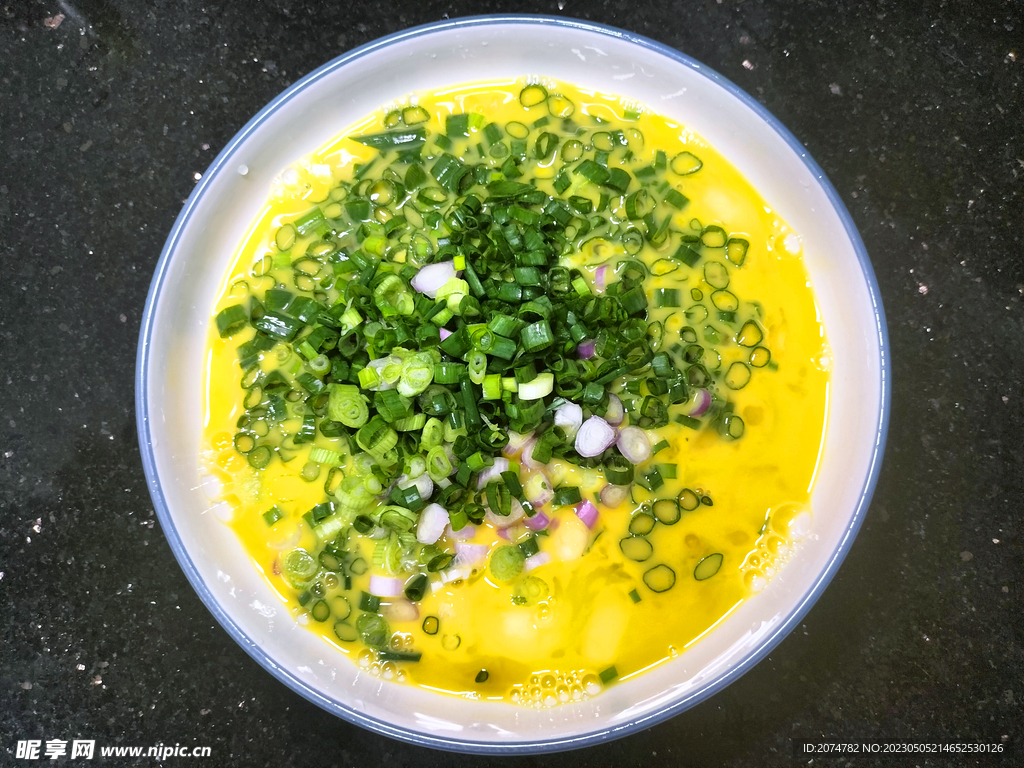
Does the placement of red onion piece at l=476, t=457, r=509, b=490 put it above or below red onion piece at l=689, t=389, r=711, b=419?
below

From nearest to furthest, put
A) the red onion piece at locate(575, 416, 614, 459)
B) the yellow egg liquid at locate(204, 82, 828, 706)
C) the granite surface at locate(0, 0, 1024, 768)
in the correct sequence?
the red onion piece at locate(575, 416, 614, 459) < the yellow egg liquid at locate(204, 82, 828, 706) < the granite surface at locate(0, 0, 1024, 768)

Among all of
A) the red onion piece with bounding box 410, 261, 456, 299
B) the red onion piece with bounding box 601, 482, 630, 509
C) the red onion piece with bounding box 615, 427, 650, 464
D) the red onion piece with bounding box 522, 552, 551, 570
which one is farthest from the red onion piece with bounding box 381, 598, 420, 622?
the red onion piece with bounding box 410, 261, 456, 299

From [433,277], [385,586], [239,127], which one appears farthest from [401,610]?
[239,127]

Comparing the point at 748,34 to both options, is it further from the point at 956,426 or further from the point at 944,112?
the point at 956,426

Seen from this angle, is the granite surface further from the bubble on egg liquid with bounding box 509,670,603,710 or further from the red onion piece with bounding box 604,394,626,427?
the red onion piece with bounding box 604,394,626,427

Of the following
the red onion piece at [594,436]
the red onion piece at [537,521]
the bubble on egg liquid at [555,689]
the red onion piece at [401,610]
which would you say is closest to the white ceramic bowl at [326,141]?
the bubble on egg liquid at [555,689]

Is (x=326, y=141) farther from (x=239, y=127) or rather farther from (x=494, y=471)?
(x=494, y=471)

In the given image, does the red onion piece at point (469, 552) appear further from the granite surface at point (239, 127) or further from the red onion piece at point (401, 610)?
the granite surface at point (239, 127)
